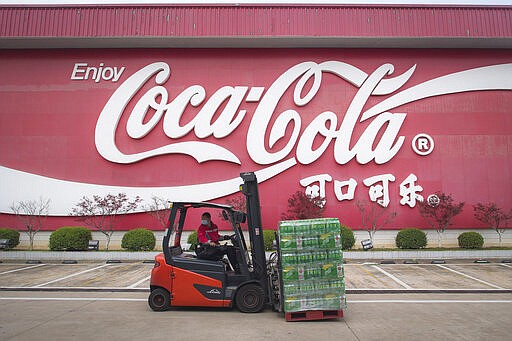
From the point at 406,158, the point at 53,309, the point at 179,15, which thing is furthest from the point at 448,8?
the point at 53,309

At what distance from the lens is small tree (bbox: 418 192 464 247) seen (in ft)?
53.3

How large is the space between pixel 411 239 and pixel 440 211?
2147 millimetres

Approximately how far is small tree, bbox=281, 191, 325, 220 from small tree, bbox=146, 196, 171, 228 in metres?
5.43

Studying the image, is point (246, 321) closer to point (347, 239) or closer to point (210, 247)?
point (210, 247)

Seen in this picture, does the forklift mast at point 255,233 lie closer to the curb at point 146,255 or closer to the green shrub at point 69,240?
the curb at point 146,255

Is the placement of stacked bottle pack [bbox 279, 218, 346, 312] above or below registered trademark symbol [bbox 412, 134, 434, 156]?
below

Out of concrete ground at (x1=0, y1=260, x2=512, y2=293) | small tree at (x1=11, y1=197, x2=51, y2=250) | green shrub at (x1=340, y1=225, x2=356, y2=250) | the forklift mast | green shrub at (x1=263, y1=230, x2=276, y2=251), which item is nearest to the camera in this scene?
the forklift mast

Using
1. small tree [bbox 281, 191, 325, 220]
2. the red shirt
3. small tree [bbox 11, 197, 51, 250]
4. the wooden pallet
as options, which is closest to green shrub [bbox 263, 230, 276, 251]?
small tree [bbox 281, 191, 325, 220]

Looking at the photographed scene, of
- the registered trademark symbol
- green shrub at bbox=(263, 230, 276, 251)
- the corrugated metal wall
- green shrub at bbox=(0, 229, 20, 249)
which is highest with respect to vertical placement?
the corrugated metal wall

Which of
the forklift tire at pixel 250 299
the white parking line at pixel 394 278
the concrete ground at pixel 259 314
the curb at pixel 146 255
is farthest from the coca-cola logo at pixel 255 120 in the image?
the forklift tire at pixel 250 299

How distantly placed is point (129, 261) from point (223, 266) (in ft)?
28.8

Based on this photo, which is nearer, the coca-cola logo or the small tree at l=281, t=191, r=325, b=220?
the small tree at l=281, t=191, r=325, b=220

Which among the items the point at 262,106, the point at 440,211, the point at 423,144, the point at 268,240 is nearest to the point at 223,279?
the point at 268,240

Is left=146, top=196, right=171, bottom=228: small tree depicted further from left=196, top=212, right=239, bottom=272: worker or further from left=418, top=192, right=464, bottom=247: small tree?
left=418, top=192, right=464, bottom=247: small tree
